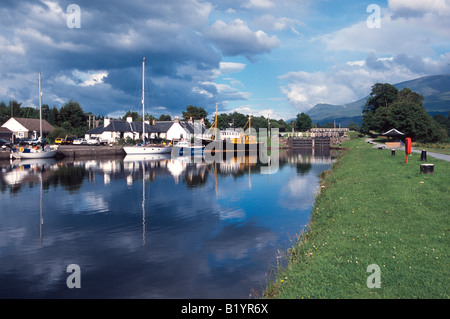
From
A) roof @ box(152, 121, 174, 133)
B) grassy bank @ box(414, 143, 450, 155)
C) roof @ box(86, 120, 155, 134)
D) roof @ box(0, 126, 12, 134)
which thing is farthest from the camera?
roof @ box(152, 121, 174, 133)

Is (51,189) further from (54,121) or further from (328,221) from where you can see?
(54,121)

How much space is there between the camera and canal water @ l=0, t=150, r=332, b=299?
10820mm

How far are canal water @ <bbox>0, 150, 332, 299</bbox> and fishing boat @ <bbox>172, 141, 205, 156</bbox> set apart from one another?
47.6 metres

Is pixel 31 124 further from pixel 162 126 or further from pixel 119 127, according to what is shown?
pixel 162 126

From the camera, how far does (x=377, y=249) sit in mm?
9484

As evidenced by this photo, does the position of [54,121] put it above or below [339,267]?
above

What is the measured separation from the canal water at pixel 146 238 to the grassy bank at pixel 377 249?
1720 mm

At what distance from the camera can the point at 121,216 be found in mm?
20219

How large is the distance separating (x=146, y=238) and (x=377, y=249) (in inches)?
394

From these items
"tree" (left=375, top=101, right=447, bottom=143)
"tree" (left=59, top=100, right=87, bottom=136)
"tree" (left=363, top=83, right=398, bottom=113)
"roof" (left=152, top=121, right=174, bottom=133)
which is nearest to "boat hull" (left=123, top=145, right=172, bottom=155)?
Answer: "roof" (left=152, top=121, right=174, bottom=133)

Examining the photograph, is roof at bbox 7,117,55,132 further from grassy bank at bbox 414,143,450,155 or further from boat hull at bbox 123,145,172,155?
grassy bank at bbox 414,143,450,155

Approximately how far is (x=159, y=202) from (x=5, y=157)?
47.1m

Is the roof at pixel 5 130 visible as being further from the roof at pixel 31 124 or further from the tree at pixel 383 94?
the tree at pixel 383 94

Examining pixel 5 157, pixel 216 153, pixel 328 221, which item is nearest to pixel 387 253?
pixel 328 221
